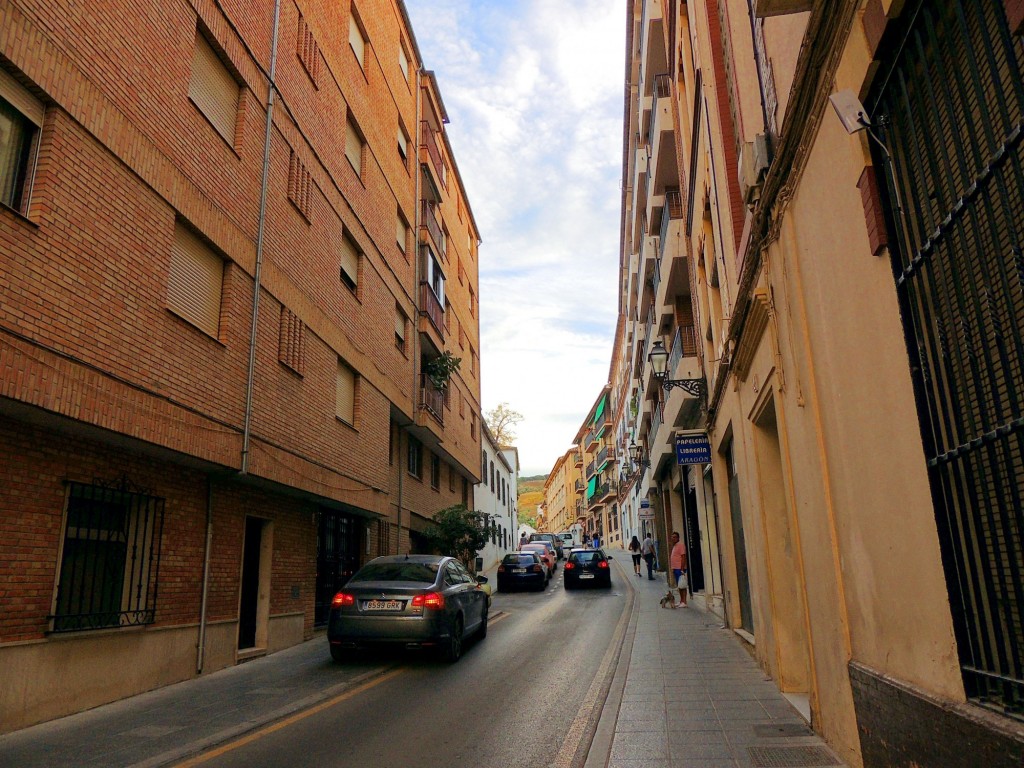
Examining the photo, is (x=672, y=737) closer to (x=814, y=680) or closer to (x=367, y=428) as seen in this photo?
(x=814, y=680)

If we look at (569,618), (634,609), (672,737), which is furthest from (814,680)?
(634,609)

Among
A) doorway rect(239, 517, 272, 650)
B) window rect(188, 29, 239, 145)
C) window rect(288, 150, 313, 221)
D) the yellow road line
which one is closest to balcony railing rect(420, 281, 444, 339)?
window rect(288, 150, 313, 221)

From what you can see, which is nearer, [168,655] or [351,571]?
[168,655]

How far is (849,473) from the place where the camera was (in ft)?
16.0

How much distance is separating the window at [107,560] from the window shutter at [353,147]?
10.6 m

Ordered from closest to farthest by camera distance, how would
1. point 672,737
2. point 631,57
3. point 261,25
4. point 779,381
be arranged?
point 672,737 < point 779,381 < point 261,25 < point 631,57

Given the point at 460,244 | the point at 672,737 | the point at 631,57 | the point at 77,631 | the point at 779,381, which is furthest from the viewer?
the point at 460,244

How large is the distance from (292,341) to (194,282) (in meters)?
3.17

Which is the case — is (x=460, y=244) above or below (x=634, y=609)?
above

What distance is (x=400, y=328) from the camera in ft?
70.0

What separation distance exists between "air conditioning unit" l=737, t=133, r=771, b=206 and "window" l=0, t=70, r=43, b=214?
276 inches

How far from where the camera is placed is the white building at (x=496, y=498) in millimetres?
38000

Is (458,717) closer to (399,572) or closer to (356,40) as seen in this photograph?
(399,572)

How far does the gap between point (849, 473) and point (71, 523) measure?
7.84 meters
